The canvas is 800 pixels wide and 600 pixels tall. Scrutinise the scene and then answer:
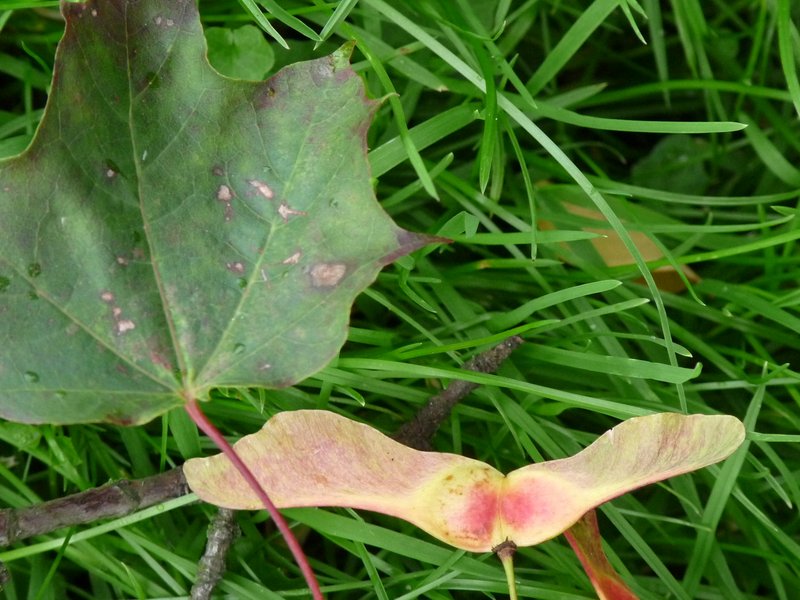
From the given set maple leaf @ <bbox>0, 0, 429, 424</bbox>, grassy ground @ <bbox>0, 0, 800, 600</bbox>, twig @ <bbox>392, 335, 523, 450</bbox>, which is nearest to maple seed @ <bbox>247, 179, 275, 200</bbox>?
maple leaf @ <bbox>0, 0, 429, 424</bbox>

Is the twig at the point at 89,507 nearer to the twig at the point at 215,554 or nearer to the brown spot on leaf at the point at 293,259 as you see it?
the twig at the point at 215,554

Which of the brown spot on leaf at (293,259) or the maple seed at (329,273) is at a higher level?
the brown spot on leaf at (293,259)

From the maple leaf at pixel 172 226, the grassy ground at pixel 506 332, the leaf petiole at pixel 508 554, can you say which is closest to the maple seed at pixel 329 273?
the maple leaf at pixel 172 226

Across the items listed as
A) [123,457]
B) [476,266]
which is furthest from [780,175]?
[123,457]

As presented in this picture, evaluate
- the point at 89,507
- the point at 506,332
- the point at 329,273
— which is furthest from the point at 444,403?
the point at 89,507

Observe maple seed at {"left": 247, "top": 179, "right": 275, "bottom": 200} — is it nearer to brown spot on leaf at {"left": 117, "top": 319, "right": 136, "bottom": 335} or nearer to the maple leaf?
the maple leaf
